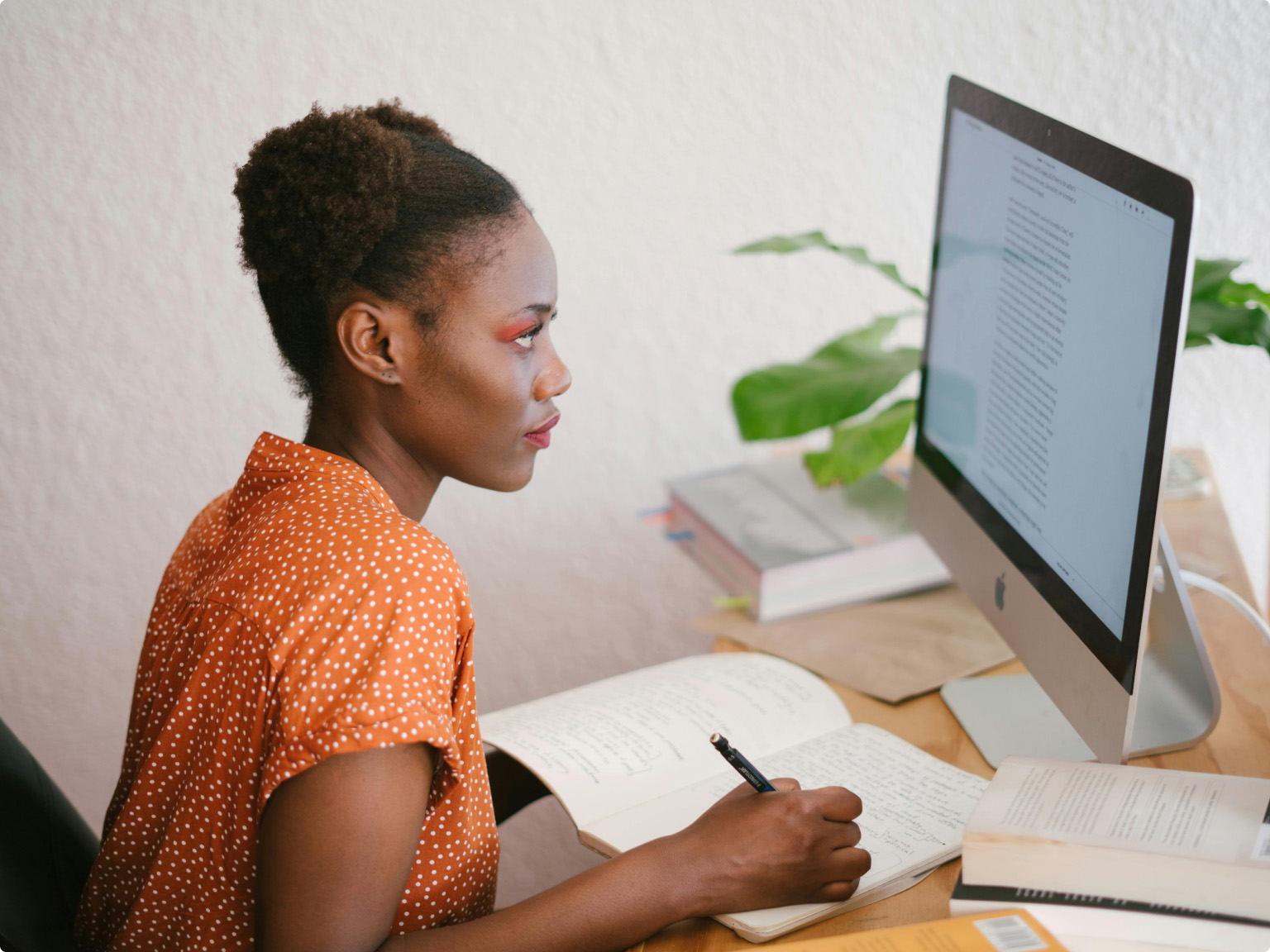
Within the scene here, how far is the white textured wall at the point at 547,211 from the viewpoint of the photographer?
1.32 m

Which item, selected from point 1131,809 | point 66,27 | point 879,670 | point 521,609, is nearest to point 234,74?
point 66,27

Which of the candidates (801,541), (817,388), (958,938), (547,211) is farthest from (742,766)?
(547,211)

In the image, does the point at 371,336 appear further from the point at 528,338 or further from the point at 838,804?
the point at 838,804

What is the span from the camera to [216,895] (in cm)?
67

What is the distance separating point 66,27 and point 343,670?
1096 mm

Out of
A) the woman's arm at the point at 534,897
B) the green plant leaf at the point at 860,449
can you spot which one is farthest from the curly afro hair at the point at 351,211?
the green plant leaf at the point at 860,449

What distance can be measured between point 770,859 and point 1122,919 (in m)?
0.20

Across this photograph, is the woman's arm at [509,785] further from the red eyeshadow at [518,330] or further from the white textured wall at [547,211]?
the white textured wall at [547,211]

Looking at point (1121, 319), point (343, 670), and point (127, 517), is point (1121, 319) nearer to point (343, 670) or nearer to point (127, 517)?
point (343, 670)

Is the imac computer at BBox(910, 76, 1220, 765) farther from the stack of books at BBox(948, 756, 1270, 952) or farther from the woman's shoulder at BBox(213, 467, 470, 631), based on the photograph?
the woman's shoulder at BBox(213, 467, 470, 631)

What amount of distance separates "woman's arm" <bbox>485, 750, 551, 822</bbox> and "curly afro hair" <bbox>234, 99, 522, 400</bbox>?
0.39 meters

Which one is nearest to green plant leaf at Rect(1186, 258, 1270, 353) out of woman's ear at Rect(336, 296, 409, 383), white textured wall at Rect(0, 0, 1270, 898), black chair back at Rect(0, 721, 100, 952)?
white textured wall at Rect(0, 0, 1270, 898)

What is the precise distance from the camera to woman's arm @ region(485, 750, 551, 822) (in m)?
0.95

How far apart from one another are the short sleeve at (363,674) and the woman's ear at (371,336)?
0.18 metres
